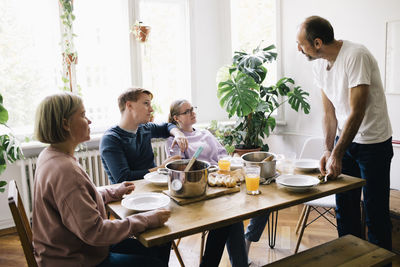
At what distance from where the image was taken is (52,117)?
4.33 ft

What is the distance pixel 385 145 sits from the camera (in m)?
2.04

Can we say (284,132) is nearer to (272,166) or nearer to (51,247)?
(272,166)

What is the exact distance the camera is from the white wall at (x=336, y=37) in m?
3.03

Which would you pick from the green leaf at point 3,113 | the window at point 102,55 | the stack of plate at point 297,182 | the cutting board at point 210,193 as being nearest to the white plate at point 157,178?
the cutting board at point 210,193

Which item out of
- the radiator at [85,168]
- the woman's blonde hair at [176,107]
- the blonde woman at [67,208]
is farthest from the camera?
the radiator at [85,168]

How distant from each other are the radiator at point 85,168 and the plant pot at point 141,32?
3.59 feet

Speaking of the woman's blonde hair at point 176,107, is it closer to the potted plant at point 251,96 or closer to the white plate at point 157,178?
the white plate at point 157,178

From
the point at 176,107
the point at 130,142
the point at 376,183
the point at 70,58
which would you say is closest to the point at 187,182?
the point at 130,142

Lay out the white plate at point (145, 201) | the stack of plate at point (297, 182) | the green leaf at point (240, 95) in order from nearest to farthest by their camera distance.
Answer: the white plate at point (145, 201)
the stack of plate at point (297, 182)
the green leaf at point (240, 95)

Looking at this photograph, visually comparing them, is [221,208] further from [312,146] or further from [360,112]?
[312,146]

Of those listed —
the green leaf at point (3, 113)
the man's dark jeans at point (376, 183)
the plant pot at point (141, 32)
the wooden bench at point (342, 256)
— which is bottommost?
the wooden bench at point (342, 256)

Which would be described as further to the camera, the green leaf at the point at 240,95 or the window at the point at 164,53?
the window at the point at 164,53

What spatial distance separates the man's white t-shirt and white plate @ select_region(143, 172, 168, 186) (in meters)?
1.09

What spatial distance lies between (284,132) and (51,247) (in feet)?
10.4
